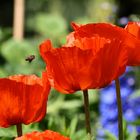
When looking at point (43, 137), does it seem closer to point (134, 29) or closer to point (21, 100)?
point (21, 100)

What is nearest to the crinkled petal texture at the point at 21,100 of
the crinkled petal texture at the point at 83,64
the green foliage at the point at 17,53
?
the crinkled petal texture at the point at 83,64

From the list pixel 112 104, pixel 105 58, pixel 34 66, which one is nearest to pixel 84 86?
pixel 105 58

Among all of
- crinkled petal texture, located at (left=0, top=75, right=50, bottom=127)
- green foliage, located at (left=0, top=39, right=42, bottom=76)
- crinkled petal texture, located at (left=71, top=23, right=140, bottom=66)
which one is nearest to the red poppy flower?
crinkled petal texture, located at (left=71, top=23, right=140, bottom=66)

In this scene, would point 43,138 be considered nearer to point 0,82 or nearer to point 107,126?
point 0,82

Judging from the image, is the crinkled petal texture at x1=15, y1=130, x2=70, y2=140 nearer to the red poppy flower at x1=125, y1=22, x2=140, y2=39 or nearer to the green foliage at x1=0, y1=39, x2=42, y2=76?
the red poppy flower at x1=125, y1=22, x2=140, y2=39

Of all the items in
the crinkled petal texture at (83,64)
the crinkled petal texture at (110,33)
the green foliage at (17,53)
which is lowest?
the green foliage at (17,53)

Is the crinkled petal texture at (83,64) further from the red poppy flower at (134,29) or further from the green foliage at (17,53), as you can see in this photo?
the green foliage at (17,53)

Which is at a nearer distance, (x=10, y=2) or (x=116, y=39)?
(x=116, y=39)
